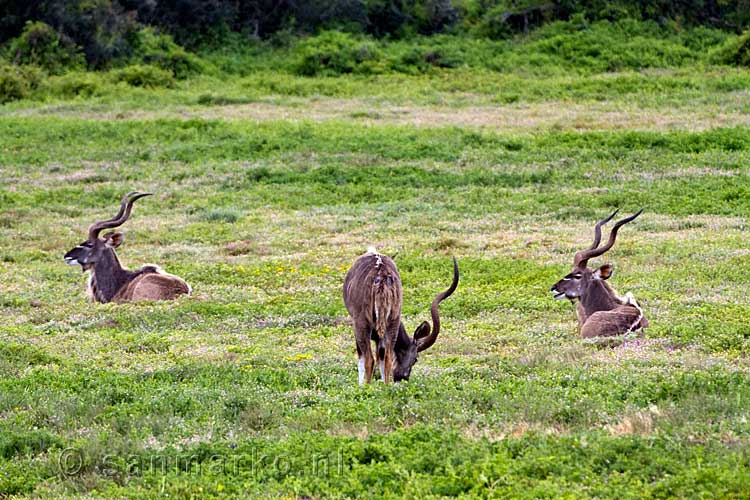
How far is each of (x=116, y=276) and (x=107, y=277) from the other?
0.15m

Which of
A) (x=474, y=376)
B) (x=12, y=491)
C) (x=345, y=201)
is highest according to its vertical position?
(x=12, y=491)

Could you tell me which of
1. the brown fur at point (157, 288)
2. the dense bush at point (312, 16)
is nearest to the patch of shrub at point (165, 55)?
the dense bush at point (312, 16)

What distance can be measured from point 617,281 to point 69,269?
31.4ft

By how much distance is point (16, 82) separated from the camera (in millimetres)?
41438

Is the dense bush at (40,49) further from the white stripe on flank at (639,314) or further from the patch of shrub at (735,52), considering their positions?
the white stripe on flank at (639,314)

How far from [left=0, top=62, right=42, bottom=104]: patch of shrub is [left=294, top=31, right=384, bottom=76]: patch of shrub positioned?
34.0ft

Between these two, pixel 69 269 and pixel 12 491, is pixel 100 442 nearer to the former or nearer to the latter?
pixel 12 491

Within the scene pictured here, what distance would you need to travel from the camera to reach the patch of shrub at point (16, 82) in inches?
1624

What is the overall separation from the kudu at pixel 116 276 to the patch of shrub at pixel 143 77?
25491 mm

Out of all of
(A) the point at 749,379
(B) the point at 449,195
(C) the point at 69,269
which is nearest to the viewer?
(A) the point at 749,379

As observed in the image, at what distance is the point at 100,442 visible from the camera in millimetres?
8258

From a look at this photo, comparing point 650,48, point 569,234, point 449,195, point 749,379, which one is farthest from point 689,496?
point 650,48

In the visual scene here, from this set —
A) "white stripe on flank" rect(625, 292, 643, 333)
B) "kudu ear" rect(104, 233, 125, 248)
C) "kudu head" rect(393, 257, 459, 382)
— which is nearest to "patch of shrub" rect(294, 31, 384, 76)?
"kudu ear" rect(104, 233, 125, 248)

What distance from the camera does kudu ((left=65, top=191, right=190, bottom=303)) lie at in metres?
16.5
